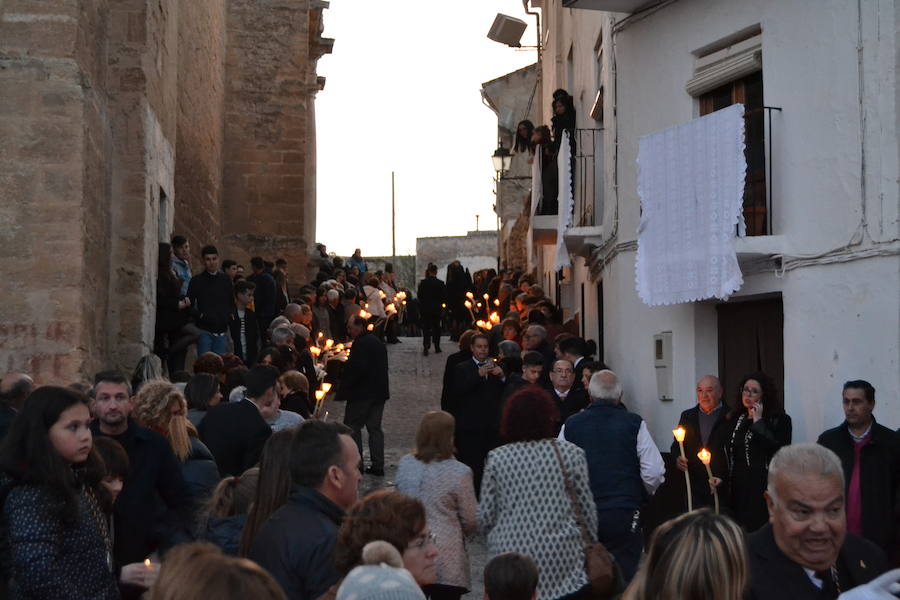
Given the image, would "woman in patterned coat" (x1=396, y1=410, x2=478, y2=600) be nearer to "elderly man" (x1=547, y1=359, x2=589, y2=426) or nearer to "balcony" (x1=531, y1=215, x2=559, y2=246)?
"elderly man" (x1=547, y1=359, x2=589, y2=426)

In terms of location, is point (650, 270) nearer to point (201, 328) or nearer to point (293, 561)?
point (201, 328)

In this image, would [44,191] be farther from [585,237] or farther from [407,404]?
[407,404]

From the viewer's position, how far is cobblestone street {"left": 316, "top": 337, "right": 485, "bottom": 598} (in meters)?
13.2

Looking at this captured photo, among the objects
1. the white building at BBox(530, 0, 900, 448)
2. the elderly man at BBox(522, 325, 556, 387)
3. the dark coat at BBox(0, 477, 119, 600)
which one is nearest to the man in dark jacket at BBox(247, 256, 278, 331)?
the white building at BBox(530, 0, 900, 448)

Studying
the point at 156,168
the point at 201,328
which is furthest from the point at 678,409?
the point at 156,168

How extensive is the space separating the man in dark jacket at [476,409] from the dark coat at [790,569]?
24.0 feet

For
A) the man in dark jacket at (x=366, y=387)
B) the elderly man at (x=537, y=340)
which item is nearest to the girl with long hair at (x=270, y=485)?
the elderly man at (x=537, y=340)

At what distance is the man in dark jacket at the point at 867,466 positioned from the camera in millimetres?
8055

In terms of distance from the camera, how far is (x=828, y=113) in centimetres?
1154

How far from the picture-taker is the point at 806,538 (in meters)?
4.20

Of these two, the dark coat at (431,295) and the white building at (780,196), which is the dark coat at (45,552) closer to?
the white building at (780,196)

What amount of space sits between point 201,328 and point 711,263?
6243 mm

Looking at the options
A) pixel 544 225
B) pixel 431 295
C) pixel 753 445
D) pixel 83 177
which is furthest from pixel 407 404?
pixel 753 445

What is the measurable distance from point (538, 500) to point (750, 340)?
6.77m
